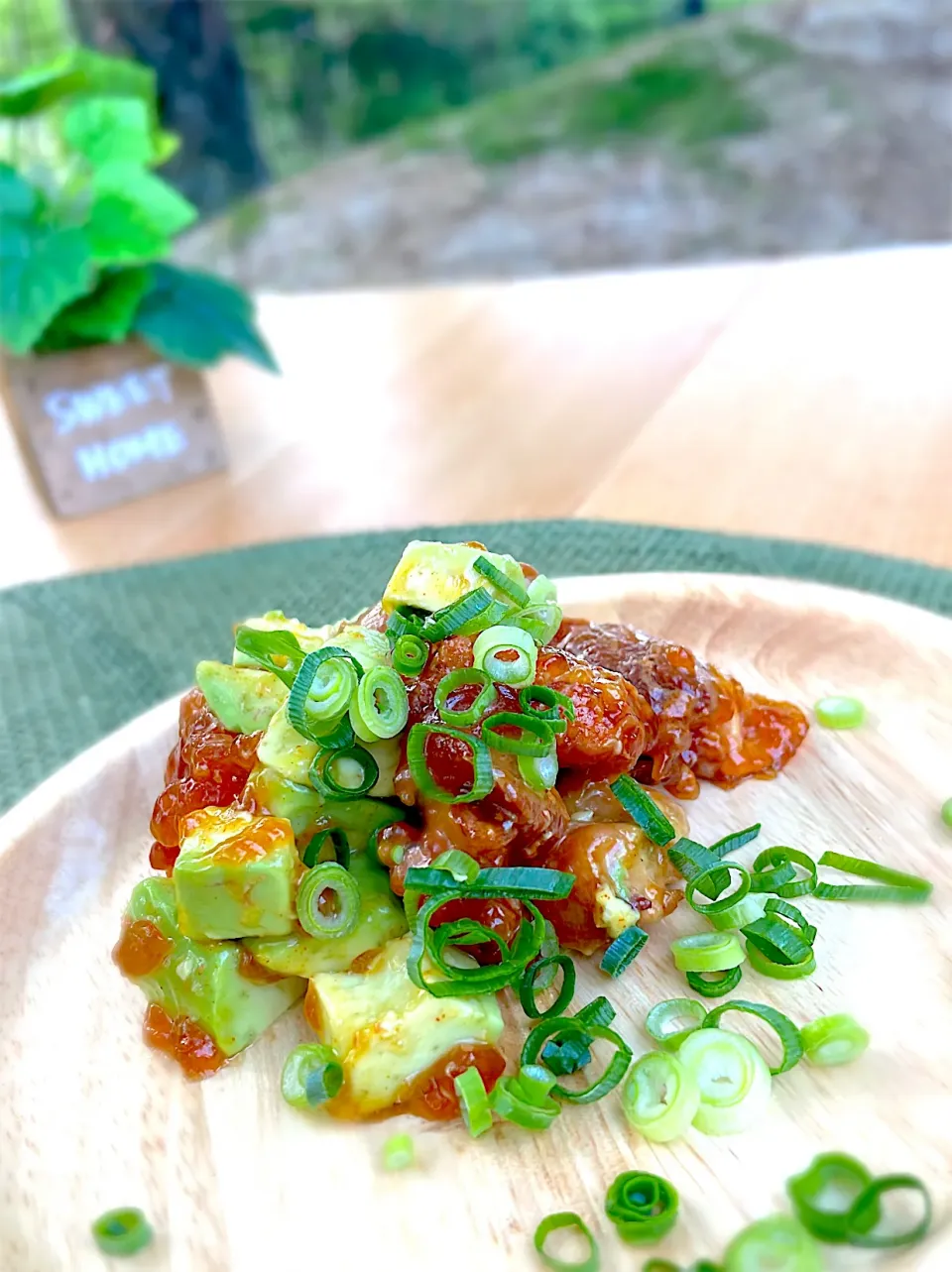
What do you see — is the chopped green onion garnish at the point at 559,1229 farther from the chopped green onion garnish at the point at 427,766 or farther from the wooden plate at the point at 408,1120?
the chopped green onion garnish at the point at 427,766

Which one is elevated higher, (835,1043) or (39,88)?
(39,88)

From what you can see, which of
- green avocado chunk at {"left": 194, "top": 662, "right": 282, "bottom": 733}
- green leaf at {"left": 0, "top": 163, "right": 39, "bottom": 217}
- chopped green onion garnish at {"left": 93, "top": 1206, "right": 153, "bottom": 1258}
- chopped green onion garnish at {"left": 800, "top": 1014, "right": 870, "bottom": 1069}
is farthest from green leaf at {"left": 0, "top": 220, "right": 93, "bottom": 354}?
chopped green onion garnish at {"left": 800, "top": 1014, "right": 870, "bottom": 1069}

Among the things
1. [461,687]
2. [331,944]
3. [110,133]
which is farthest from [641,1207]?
[110,133]

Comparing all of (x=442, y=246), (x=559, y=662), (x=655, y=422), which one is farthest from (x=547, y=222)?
(x=559, y=662)

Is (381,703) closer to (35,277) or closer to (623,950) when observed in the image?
(623,950)

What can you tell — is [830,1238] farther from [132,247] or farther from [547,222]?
[547,222]
